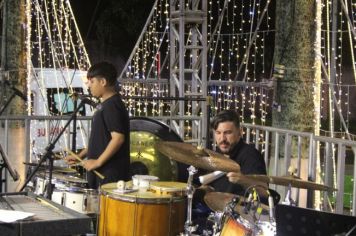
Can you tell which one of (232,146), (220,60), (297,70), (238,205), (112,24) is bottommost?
(238,205)

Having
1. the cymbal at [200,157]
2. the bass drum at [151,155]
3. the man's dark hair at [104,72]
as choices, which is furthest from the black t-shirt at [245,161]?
the bass drum at [151,155]

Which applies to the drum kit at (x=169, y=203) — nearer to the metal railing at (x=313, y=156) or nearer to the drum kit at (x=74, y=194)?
the drum kit at (x=74, y=194)

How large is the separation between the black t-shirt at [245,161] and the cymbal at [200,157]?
0.43m

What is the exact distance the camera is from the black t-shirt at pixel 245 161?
170 inches

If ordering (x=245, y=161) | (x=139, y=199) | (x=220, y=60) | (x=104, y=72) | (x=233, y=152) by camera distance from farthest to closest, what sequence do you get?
(x=220, y=60), (x=104, y=72), (x=233, y=152), (x=245, y=161), (x=139, y=199)

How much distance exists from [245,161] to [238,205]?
0.64 m

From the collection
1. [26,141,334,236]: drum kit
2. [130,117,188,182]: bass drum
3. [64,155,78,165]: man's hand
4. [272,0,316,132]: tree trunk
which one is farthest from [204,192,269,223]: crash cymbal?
[272,0,316,132]: tree trunk

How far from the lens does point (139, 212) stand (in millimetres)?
4102

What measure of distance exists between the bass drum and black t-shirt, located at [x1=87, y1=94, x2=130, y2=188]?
1.18 meters

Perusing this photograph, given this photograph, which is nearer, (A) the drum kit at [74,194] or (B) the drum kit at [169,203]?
(B) the drum kit at [169,203]

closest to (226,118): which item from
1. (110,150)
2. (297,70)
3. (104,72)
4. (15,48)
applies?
(110,150)

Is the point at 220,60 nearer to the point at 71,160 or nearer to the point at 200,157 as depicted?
the point at 71,160

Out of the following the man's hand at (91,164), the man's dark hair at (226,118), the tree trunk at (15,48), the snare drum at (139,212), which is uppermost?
the tree trunk at (15,48)

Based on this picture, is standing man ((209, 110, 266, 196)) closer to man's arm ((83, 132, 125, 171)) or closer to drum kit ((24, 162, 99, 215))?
man's arm ((83, 132, 125, 171))
